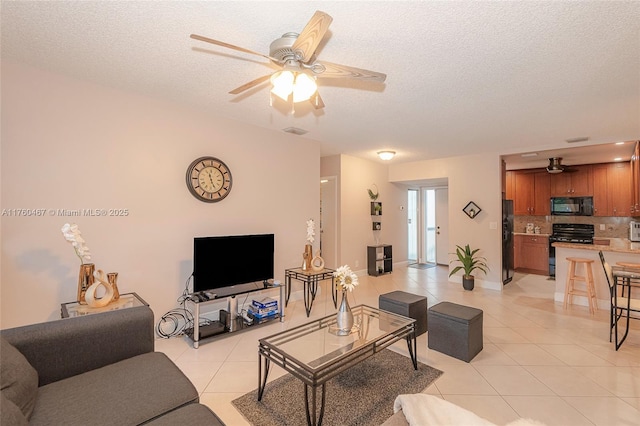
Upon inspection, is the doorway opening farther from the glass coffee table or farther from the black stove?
the glass coffee table

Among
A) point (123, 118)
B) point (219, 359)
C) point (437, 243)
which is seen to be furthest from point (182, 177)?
point (437, 243)

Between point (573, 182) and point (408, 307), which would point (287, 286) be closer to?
point (408, 307)

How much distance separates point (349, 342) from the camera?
2.19 meters

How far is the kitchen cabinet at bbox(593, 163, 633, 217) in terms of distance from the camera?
5707 millimetres

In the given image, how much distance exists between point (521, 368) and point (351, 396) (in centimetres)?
155

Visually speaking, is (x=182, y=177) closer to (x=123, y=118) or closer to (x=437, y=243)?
(x=123, y=118)

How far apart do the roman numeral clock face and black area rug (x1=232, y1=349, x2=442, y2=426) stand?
215 centimetres

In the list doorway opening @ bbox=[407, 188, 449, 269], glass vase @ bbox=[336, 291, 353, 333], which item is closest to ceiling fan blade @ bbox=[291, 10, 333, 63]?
glass vase @ bbox=[336, 291, 353, 333]

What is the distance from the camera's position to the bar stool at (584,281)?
391 centimetres

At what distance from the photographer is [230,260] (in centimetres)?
330

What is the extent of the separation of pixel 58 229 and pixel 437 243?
7.34 m

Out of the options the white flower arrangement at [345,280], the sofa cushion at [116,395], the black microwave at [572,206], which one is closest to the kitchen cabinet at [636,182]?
the black microwave at [572,206]

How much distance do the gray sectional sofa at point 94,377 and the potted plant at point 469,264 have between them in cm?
493

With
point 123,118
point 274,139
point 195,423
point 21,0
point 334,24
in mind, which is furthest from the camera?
point 274,139
